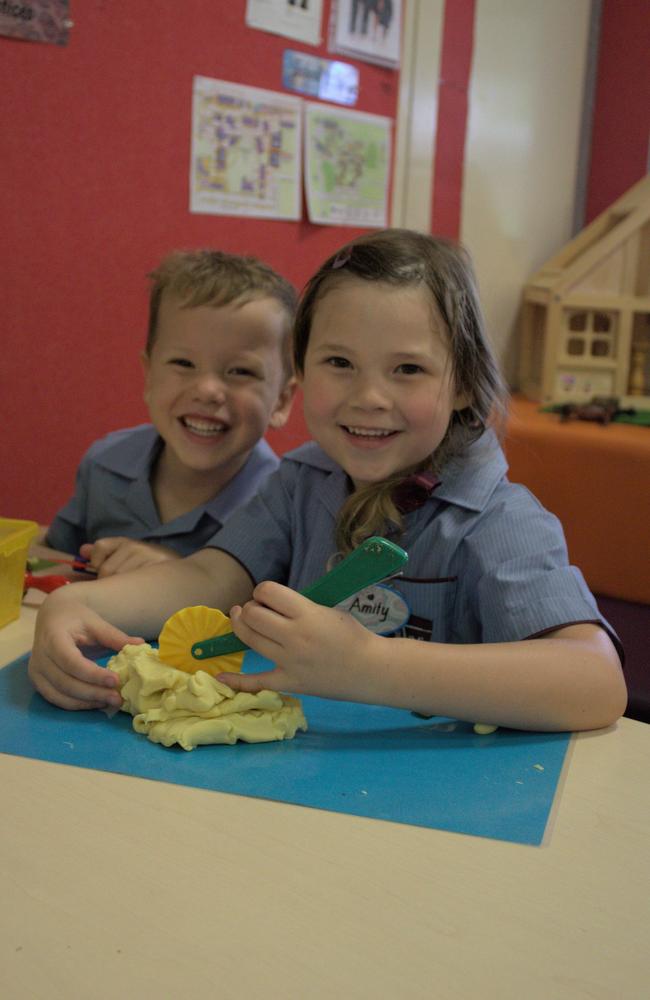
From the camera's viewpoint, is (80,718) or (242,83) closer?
(80,718)

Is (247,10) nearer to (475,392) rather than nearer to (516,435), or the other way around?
(516,435)

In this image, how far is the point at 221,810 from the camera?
606 millimetres

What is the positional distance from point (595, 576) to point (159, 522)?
0.94 meters

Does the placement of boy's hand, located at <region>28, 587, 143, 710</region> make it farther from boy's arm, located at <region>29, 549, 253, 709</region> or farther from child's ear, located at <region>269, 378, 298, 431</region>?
child's ear, located at <region>269, 378, 298, 431</region>

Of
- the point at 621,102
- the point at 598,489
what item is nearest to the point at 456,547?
the point at 598,489

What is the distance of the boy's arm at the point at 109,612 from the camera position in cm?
76

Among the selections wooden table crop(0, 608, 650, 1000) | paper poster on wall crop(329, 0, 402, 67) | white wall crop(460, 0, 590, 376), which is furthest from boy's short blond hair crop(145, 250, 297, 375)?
white wall crop(460, 0, 590, 376)

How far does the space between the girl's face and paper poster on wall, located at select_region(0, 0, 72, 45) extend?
0.96 m

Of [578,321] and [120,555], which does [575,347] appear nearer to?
[578,321]

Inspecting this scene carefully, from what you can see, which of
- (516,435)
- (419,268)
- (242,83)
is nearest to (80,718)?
(419,268)

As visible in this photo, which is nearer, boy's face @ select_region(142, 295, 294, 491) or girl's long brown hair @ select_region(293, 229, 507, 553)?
girl's long brown hair @ select_region(293, 229, 507, 553)

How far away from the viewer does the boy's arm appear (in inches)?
29.8

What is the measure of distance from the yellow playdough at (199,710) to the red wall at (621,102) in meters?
2.69

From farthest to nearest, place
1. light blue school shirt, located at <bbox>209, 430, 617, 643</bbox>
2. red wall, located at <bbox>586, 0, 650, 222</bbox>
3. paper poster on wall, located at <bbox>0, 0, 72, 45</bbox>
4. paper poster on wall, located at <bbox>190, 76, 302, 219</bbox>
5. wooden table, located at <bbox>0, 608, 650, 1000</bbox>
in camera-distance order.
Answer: red wall, located at <bbox>586, 0, 650, 222</bbox> → paper poster on wall, located at <bbox>190, 76, 302, 219</bbox> → paper poster on wall, located at <bbox>0, 0, 72, 45</bbox> → light blue school shirt, located at <bbox>209, 430, 617, 643</bbox> → wooden table, located at <bbox>0, 608, 650, 1000</bbox>
